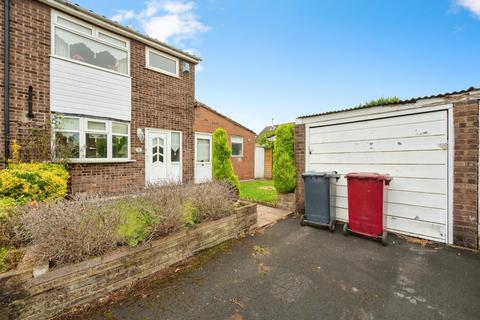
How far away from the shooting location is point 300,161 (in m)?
5.98

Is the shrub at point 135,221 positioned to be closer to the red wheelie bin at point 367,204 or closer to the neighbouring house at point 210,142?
the red wheelie bin at point 367,204

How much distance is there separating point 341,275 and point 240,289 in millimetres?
1423

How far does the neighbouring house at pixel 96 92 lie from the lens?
5.98 m

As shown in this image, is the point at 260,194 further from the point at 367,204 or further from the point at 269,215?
the point at 367,204

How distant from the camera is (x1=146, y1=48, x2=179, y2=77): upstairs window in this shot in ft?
28.3

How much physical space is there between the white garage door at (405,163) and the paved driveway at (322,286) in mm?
603

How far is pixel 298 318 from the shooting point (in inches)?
86.7

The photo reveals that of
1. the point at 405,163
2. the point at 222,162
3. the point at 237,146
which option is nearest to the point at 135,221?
the point at 222,162

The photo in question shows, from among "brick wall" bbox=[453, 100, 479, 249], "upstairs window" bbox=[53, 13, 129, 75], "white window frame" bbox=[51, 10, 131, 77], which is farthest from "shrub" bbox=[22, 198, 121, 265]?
"upstairs window" bbox=[53, 13, 129, 75]

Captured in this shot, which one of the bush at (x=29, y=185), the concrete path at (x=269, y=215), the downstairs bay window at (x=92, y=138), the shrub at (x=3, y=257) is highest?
the downstairs bay window at (x=92, y=138)

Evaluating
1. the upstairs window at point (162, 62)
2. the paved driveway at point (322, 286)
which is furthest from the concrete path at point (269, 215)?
the upstairs window at point (162, 62)

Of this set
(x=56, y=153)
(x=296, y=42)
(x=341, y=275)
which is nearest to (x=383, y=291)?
(x=341, y=275)

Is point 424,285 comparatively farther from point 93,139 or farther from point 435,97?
point 93,139

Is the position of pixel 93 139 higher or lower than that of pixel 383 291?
higher
